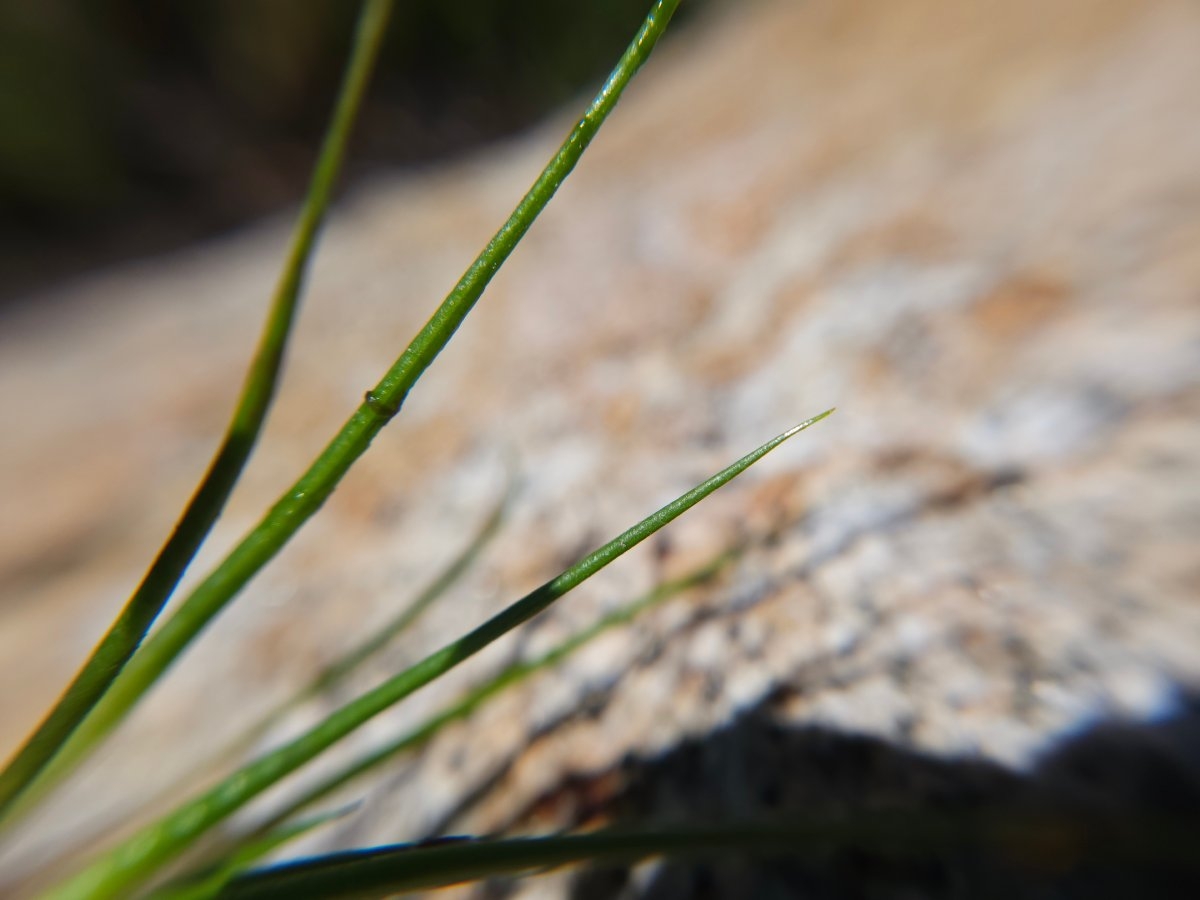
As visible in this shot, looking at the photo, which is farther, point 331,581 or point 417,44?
point 417,44

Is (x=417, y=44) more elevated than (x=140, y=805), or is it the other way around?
(x=417, y=44)

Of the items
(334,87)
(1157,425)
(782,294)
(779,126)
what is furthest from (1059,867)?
(334,87)

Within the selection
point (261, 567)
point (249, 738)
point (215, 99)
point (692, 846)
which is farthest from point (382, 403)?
point (215, 99)

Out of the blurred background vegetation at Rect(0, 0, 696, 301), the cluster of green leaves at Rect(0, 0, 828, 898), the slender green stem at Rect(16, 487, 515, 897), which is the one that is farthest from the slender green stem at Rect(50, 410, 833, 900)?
the blurred background vegetation at Rect(0, 0, 696, 301)

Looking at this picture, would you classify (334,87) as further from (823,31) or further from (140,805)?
(140,805)

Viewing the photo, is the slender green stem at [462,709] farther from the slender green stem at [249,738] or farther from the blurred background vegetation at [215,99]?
the blurred background vegetation at [215,99]

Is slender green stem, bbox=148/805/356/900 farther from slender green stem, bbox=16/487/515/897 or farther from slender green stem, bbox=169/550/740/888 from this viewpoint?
slender green stem, bbox=16/487/515/897
